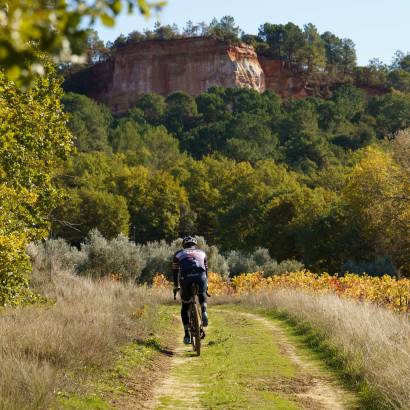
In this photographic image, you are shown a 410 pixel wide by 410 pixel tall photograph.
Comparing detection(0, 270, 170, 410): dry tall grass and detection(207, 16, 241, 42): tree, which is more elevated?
detection(207, 16, 241, 42): tree

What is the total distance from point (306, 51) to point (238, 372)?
147 m

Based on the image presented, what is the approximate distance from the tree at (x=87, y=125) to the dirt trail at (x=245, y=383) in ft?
256

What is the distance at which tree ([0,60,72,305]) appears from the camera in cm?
845

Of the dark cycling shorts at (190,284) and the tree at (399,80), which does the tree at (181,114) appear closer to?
the tree at (399,80)

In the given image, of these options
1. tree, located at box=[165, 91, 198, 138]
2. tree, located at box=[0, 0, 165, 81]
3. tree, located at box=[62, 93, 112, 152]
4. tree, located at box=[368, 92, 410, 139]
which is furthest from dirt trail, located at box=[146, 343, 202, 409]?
tree, located at box=[165, 91, 198, 138]

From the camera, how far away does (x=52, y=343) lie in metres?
7.95

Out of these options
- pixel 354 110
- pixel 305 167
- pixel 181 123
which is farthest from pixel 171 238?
pixel 354 110

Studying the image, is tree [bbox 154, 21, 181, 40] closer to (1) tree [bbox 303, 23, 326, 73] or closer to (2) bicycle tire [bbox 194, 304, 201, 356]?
(1) tree [bbox 303, 23, 326, 73]

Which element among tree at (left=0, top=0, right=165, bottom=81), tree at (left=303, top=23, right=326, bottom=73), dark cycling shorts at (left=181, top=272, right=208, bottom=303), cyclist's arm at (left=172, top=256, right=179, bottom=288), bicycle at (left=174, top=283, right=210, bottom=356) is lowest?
bicycle at (left=174, top=283, right=210, bottom=356)

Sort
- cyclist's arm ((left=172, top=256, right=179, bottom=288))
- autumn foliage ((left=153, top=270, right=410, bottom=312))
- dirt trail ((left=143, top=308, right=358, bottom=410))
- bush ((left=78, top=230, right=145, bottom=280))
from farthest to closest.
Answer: bush ((left=78, top=230, right=145, bottom=280)) → autumn foliage ((left=153, top=270, right=410, bottom=312)) → cyclist's arm ((left=172, top=256, right=179, bottom=288)) → dirt trail ((left=143, top=308, right=358, bottom=410))

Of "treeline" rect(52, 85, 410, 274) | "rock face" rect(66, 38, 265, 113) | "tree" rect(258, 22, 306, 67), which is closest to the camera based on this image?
"treeline" rect(52, 85, 410, 274)

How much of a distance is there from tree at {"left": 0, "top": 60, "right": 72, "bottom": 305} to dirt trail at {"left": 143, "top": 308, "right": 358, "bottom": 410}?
2508 mm

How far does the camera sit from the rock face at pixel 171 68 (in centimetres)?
14450

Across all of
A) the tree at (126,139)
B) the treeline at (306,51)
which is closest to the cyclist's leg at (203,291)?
the tree at (126,139)
